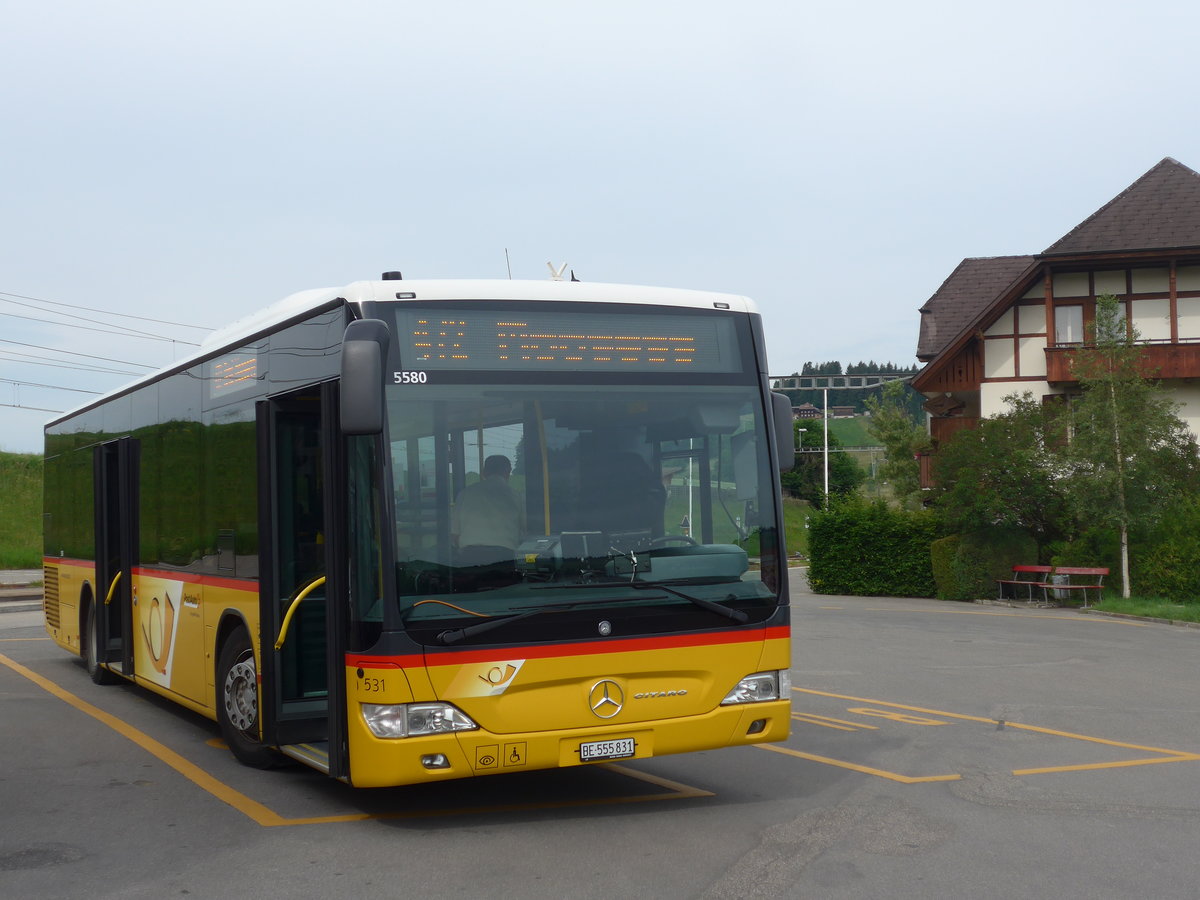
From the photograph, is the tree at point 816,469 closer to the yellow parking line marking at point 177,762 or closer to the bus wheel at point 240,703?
the yellow parking line marking at point 177,762

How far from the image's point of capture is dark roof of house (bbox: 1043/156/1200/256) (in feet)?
126

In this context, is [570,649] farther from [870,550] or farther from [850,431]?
[850,431]

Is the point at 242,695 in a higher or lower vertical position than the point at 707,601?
lower

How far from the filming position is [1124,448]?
2839 centimetres

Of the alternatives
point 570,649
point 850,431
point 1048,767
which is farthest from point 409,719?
point 850,431

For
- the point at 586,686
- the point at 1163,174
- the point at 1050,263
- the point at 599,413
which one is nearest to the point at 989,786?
the point at 586,686

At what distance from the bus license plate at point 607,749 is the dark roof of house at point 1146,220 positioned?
3435cm

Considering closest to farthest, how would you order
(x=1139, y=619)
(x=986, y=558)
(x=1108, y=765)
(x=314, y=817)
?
(x=314, y=817) < (x=1108, y=765) < (x=1139, y=619) < (x=986, y=558)

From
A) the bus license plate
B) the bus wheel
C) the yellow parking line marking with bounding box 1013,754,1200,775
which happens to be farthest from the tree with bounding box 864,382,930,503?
the bus license plate

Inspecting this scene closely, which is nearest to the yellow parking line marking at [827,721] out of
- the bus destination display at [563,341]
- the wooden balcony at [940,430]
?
the bus destination display at [563,341]

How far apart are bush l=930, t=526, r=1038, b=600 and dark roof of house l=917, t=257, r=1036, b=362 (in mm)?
16566

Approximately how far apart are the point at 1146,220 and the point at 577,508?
36.7 m

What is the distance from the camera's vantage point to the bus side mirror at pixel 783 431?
7750 millimetres

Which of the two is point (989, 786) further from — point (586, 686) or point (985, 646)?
point (985, 646)
